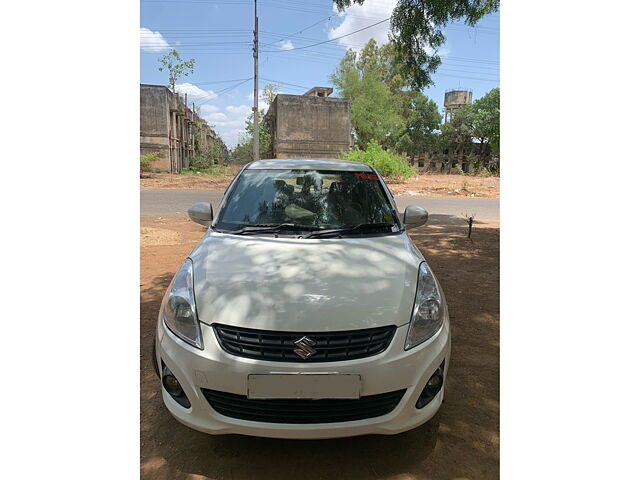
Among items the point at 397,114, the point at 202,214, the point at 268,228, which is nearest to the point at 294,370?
the point at 268,228

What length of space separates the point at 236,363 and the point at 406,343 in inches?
31.7

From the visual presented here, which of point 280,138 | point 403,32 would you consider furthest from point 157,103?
point 403,32

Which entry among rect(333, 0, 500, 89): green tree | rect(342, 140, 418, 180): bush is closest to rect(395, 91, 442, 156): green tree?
rect(342, 140, 418, 180): bush

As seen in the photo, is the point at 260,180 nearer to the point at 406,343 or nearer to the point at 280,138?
the point at 406,343

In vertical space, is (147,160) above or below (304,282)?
above

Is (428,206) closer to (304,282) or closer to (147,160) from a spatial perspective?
(304,282)

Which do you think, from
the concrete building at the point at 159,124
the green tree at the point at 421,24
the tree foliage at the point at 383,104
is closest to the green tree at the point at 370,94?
the tree foliage at the point at 383,104

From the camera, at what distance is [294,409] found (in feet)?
6.47

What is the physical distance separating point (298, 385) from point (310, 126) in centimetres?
2530

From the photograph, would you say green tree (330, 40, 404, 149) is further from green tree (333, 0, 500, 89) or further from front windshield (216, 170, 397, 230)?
front windshield (216, 170, 397, 230)

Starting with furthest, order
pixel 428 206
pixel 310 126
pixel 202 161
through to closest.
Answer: pixel 202 161
pixel 310 126
pixel 428 206

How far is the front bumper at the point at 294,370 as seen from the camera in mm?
1953

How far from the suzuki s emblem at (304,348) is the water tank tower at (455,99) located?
4092 cm

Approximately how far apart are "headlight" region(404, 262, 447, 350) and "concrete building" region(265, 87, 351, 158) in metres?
24.2
